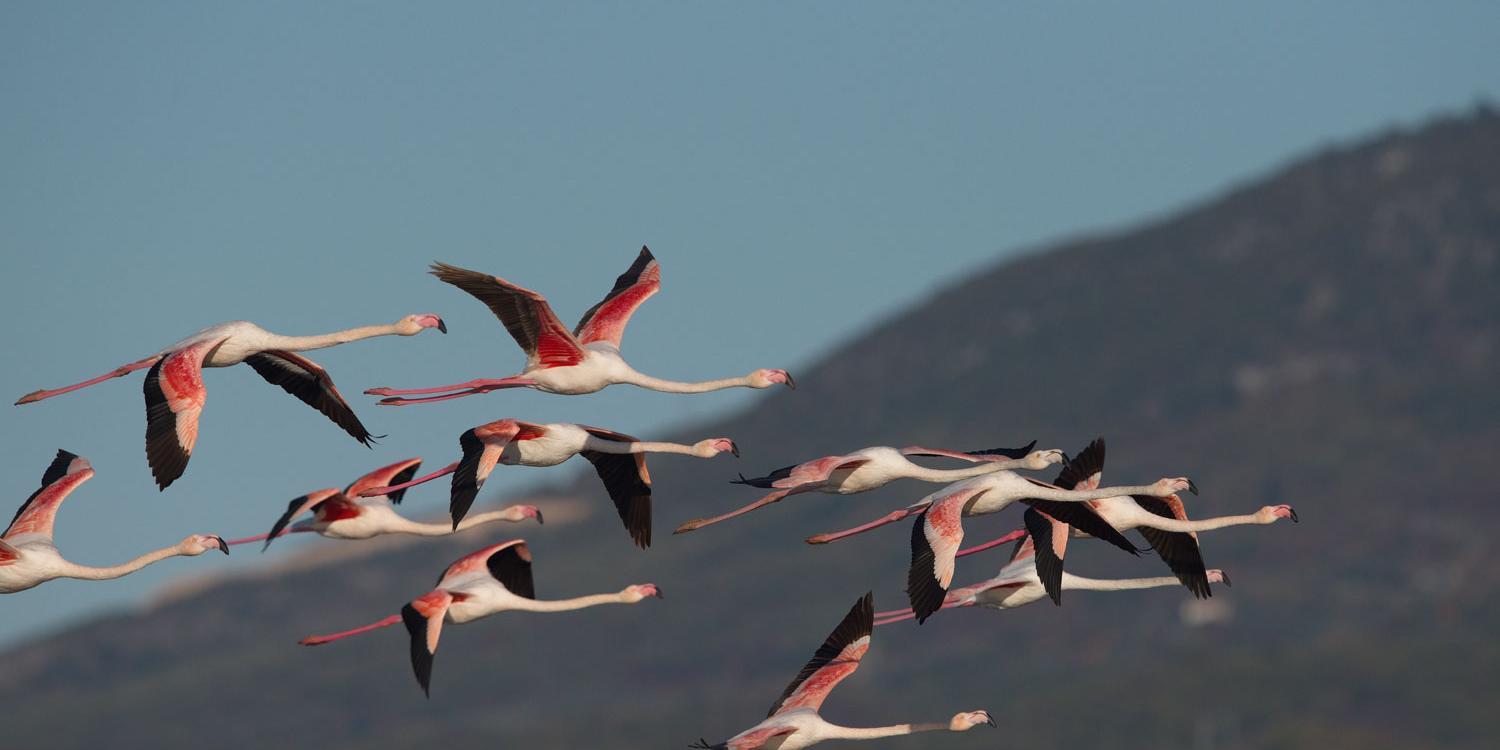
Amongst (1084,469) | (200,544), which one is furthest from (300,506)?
(1084,469)

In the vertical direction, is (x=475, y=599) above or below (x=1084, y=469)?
below

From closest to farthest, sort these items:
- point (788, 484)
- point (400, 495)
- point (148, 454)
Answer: point (148, 454), point (788, 484), point (400, 495)

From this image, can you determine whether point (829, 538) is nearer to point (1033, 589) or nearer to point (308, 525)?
point (1033, 589)

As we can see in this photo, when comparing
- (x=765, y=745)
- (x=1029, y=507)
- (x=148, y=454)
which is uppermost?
(x=148, y=454)

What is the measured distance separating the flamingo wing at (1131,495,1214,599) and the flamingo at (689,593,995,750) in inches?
106

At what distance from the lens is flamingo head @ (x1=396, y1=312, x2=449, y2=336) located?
2588cm

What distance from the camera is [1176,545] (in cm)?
2616

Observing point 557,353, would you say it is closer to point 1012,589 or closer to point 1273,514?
point 1012,589

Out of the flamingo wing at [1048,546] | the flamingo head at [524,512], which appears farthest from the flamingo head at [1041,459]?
the flamingo head at [524,512]

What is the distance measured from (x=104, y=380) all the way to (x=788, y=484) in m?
7.37

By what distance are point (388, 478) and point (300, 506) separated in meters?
2.21

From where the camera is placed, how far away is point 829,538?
966 inches

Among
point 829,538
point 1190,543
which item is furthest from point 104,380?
point 1190,543

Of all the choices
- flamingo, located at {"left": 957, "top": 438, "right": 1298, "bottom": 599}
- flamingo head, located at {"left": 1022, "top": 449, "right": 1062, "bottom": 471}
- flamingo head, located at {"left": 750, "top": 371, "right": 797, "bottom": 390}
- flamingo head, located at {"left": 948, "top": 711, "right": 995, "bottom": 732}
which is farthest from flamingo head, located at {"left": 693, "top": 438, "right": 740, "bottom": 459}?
flamingo head, located at {"left": 948, "top": 711, "right": 995, "bottom": 732}
